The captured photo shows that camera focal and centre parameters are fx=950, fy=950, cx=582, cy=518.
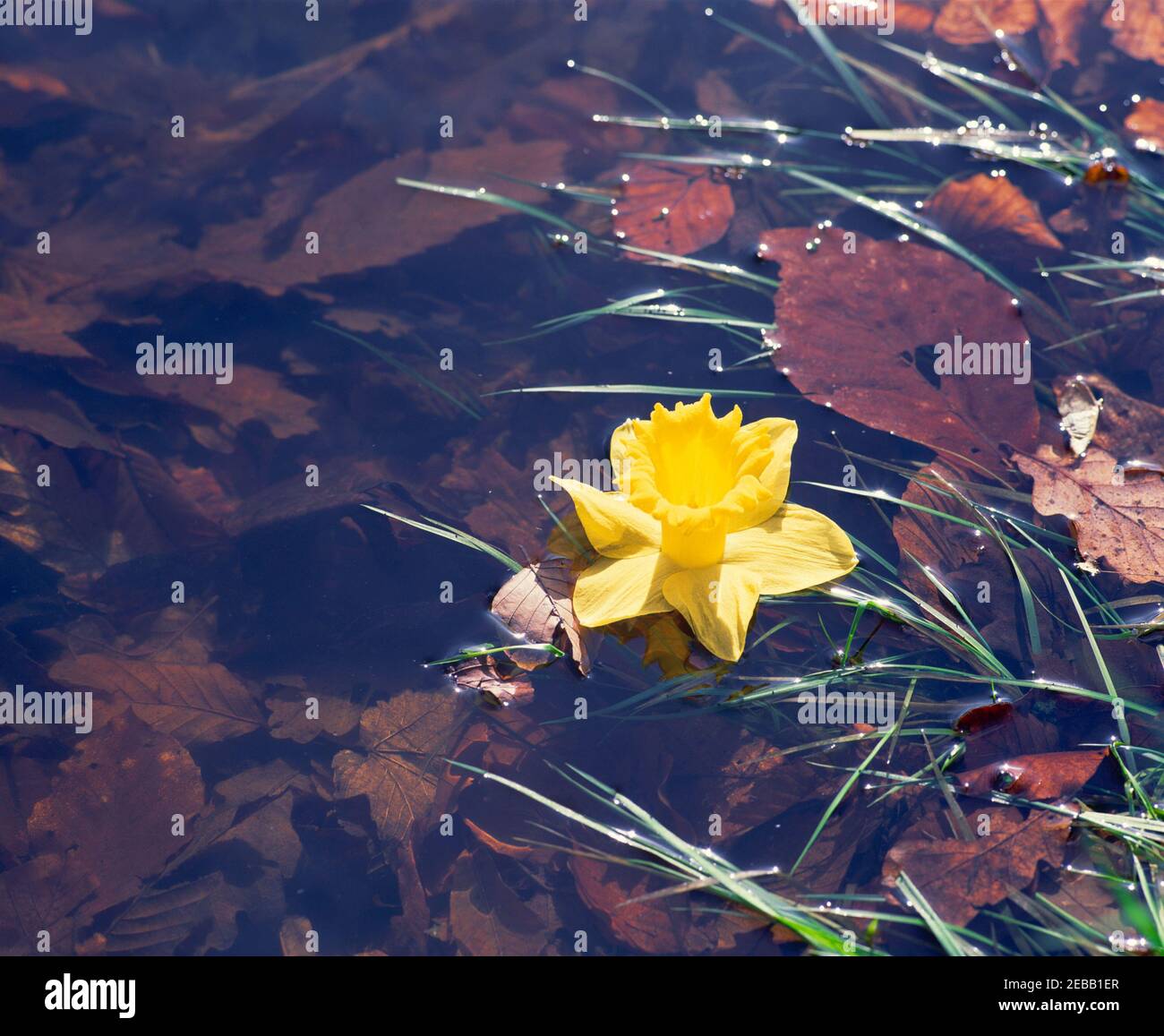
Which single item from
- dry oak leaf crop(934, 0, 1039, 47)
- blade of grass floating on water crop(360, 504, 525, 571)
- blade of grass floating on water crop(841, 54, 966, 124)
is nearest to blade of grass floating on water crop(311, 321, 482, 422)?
blade of grass floating on water crop(360, 504, 525, 571)

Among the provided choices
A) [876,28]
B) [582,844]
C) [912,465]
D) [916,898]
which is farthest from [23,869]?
[876,28]

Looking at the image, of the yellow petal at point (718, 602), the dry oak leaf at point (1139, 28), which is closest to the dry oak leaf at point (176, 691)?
the yellow petal at point (718, 602)

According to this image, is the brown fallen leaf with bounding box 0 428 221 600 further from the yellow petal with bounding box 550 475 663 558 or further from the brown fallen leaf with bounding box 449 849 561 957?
the brown fallen leaf with bounding box 449 849 561 957

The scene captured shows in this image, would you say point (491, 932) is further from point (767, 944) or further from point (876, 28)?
point (876, 28)

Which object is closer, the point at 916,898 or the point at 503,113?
the point at 916,898

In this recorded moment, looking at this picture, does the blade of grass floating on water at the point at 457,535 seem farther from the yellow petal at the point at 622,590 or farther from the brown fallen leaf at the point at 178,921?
the brown fallen leaf at the point at 178,921

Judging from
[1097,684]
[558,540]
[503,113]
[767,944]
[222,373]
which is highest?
[503,113]
